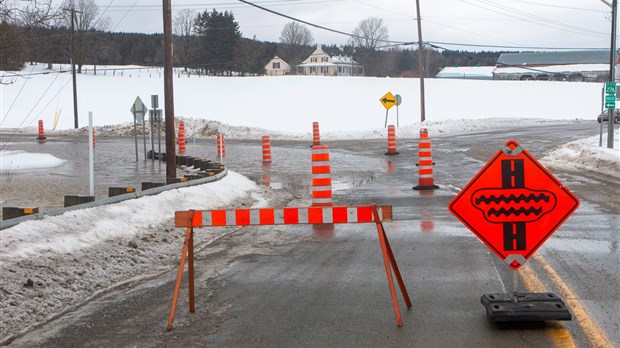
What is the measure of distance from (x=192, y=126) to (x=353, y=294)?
45279 mm

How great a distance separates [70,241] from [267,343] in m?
4.01

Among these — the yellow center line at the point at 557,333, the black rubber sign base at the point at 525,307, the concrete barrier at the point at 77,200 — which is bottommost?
the yellow center line at the point at 557,333

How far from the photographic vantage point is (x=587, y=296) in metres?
6.88

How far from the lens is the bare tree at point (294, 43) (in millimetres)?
165375

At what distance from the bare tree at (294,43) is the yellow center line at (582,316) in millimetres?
157241

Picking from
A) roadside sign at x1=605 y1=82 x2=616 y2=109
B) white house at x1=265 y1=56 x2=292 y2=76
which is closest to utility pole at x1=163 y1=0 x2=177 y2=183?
roadside sign at x1=605 y1=82 x2=616 y2=109

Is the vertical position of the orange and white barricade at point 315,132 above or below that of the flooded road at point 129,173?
above

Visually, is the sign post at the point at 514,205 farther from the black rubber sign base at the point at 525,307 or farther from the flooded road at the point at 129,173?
the flooded road at the point at 129,173

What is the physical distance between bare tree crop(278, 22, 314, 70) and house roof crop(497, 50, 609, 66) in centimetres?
4656

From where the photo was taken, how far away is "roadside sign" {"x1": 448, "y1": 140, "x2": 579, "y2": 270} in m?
6.47

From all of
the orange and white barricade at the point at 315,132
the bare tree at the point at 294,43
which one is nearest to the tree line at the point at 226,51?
the bare tree at the point at 294,43

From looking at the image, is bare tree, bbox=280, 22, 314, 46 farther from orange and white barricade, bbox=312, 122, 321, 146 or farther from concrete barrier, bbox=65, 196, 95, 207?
concrete barrier, bbox=65, 196, 95, 207

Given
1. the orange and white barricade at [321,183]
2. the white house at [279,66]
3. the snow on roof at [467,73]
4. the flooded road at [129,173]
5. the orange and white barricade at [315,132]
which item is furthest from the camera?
the white house at [279,66]

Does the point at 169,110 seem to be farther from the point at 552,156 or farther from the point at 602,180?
the point at 552,156
